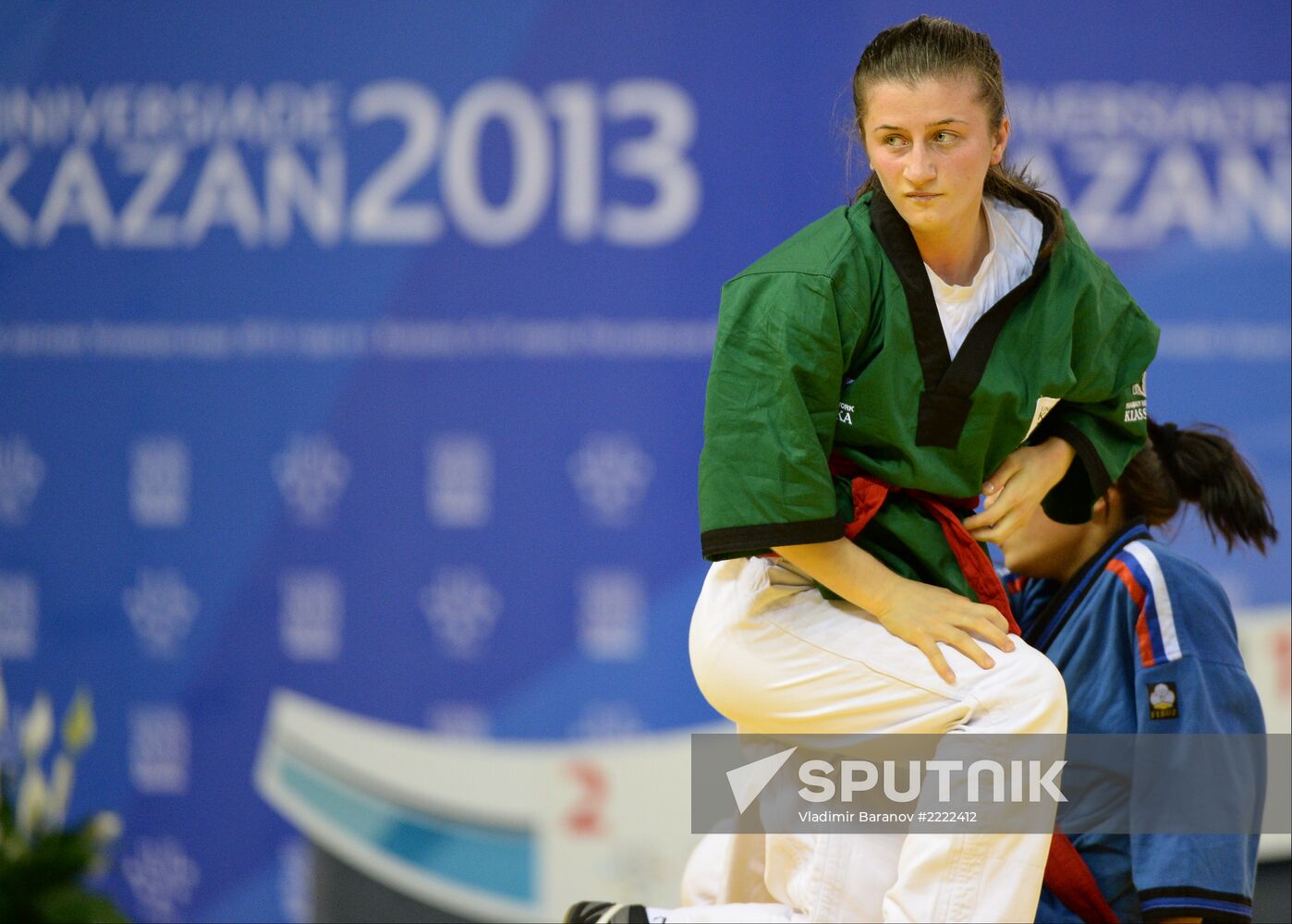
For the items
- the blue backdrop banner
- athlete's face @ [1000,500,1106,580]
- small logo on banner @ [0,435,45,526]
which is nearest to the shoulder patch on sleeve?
athlete's face @ [1000,500,1106,580]

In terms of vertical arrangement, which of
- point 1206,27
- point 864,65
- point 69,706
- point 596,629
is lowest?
point 69,706

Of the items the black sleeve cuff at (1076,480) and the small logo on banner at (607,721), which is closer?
the black sleeve cuff at (1076,480)

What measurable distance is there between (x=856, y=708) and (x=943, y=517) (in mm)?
225

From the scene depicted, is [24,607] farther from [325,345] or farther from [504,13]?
[504,13]

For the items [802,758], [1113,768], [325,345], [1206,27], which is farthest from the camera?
[325,345]

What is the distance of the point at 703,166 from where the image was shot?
9.16 feet

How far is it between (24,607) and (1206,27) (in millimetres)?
2682

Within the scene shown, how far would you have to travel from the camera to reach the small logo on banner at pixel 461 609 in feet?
9.45

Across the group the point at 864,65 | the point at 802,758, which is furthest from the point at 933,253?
the point at 802,758

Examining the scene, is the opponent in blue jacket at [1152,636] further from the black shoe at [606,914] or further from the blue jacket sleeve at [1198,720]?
the black shoe at [606,914]

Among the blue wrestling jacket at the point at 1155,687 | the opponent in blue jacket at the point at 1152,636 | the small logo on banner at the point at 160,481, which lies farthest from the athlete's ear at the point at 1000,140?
the small logo on banner at the point at 160,481

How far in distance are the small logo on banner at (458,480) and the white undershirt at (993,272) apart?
4.91 ft

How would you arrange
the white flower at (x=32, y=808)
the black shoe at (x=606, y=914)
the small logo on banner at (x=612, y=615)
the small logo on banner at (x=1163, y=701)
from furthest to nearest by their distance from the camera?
the small logo on banner at (x=612, y=615) → the small logo on banner at (x=1163, y=701) → the black shoe at (x=606, y=914) → the white flower at (x=32, y=808)

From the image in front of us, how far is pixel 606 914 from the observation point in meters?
1.69
